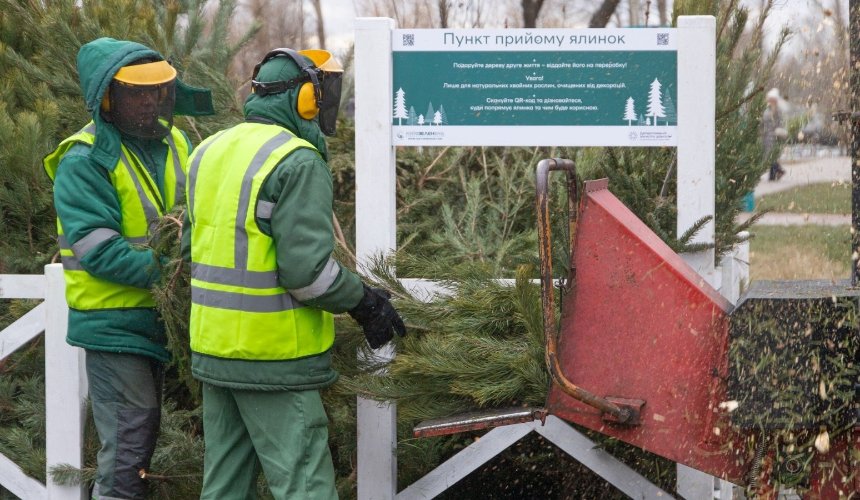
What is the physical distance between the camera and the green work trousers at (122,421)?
13.1 ft

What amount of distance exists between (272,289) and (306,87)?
692 mm

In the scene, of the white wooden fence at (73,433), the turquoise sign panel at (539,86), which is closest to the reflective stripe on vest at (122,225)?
the white wooden fence at (73,433)

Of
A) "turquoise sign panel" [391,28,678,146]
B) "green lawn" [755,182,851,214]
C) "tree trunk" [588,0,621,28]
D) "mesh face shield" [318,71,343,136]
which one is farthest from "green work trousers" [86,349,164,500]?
"tree trunk" [588,0,621,28]

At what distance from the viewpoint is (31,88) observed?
18.1 ft

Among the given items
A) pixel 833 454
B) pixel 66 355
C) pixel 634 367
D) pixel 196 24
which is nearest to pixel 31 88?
pixel 196 24

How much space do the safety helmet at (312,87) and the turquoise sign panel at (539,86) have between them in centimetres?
54

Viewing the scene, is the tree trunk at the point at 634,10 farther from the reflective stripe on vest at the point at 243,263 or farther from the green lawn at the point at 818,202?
the reflective stripe on vest at the point at 243,263

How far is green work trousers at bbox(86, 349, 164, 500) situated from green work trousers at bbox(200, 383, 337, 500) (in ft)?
1.24

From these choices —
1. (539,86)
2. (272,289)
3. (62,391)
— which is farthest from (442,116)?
(62,391)

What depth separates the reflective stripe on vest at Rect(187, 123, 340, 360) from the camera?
3.48 m

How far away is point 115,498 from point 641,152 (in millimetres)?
2518

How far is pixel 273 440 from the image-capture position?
3.58m

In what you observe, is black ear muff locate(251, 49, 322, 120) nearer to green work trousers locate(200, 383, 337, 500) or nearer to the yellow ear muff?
the yellow ear muff

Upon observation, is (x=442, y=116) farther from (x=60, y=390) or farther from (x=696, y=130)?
(x=60, y=390)
